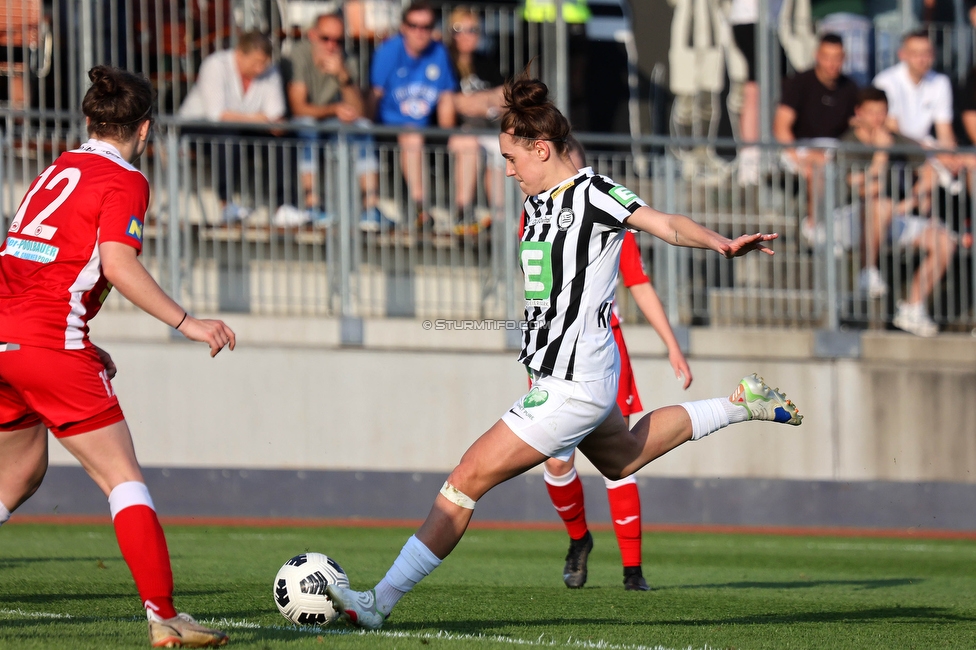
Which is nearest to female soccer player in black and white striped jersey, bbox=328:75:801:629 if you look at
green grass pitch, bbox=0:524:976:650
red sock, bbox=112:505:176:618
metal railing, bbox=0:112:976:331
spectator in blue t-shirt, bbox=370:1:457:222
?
green grass pitch, bbox=0:524:976:650

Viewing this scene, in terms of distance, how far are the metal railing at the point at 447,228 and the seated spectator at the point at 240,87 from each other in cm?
54

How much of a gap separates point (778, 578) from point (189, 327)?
5.09 m

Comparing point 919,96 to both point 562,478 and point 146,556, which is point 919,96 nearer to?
point 562,478

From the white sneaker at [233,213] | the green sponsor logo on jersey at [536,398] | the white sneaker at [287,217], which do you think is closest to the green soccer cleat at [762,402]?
the green sponsor logo on jersey at [536,398]

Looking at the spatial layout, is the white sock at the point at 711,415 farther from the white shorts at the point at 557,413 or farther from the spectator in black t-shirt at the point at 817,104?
the spectator in black t-shirt at the point at 817,104

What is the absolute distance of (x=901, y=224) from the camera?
44.3 feet

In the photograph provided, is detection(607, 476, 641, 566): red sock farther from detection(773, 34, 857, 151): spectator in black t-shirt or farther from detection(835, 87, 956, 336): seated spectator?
detection(773, 34, 857, 151): spectator in black t-shirt

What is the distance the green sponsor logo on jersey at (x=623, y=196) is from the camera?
540 cm

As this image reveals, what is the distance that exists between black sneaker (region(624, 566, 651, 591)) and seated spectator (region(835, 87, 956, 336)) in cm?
676

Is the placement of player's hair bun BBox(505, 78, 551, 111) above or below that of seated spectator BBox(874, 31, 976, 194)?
below

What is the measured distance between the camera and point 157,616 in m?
4.75

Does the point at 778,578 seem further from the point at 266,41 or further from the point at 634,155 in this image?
the point at 266,41

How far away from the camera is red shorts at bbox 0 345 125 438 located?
4.83 m

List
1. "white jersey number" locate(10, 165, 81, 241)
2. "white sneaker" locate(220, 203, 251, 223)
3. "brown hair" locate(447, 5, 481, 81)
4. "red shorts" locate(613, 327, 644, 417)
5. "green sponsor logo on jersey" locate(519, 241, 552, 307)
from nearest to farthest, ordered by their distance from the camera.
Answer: "white jersey number" locate(10, 165, 81, 241), "green sponsor logo on jersey" locate(519, 241, 552, 307), "red shorts" locate(613, 327, 644, 417), "white sneaker" locate(220, 203, 251, 223), "brown hair" locate(447, 5, 481, 81)
